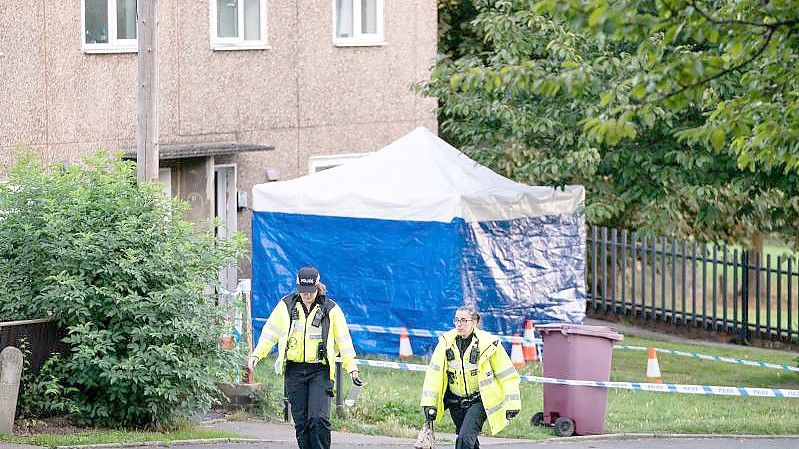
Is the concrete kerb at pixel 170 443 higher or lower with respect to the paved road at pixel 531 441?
higher

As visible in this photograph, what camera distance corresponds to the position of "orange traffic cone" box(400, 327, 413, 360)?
1775 centimetres

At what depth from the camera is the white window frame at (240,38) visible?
64.1ft

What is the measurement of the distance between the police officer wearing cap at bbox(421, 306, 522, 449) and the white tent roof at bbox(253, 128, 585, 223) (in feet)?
24.3

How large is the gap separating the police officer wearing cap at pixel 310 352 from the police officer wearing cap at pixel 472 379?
0.95 meters

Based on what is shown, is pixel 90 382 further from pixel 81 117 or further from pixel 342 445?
pixel 81 117

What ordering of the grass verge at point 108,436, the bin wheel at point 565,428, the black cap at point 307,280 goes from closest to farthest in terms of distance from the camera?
the black cap at point 307,280
the grass verge at point 108,436
the bin wheel at point 565,428

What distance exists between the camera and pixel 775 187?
622 inches

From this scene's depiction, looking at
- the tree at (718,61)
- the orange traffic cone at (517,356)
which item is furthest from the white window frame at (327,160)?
the tree at (718,61)

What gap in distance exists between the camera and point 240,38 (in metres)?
20.0

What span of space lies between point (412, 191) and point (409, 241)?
24.1 inches

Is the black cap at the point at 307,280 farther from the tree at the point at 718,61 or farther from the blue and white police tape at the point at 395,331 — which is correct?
the blue and white police tape at the point at 395,331

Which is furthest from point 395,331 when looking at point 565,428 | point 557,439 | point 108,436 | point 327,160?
point 108,436

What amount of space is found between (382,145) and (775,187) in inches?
304

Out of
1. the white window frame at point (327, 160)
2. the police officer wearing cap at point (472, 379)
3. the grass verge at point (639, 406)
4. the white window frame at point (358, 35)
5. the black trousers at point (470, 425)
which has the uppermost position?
the white window frame at point (358, 35)
